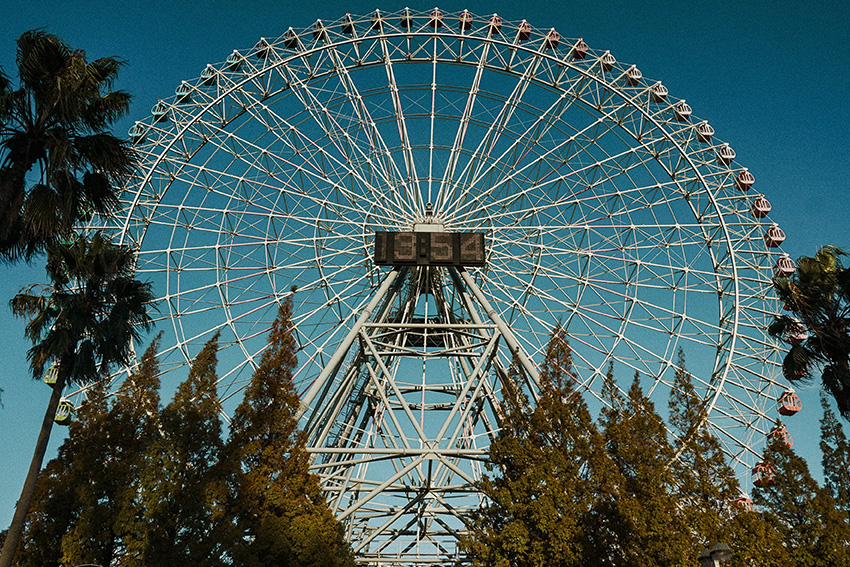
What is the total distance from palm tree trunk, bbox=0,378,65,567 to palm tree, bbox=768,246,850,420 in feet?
61.9

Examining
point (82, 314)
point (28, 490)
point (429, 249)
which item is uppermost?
point (429, 249)

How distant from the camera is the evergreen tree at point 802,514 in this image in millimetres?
17594

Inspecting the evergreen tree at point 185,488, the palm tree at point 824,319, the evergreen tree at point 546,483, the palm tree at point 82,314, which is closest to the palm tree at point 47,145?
the palm tree at point 82,314

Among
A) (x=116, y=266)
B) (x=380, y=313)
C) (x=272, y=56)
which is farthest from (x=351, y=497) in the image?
(x=272, y=56)

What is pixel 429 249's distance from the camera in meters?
28.0

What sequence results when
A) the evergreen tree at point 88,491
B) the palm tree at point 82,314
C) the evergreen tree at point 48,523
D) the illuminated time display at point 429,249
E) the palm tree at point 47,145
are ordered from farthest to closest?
the illuminated time display at point 429,249, the evergreen tree at point 48,523, the evergreen tree at point 88,491, the palm tree at point 82,314, the palm tree at point 47,145

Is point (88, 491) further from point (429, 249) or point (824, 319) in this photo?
point (824, 319)

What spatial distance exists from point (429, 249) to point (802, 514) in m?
15.3

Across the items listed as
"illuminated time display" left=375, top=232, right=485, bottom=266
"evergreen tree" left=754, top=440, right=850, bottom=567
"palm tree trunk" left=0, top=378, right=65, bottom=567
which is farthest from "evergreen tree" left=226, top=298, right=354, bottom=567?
"evergreen tree" left=754, top=440, right=850, bottom=567

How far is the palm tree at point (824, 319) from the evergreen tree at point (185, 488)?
15.7 m

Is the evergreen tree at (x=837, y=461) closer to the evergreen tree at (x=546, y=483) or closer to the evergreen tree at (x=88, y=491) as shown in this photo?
the evergreen tree at (x=546, y=483)

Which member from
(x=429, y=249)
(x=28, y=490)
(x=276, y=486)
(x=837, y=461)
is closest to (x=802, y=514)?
(x=837, y=461)

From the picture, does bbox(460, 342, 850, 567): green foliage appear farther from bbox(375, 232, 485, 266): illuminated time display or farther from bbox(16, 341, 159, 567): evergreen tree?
bbox(16, 341, 159, 567): evergreen tree

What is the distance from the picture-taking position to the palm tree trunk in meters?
14.5
